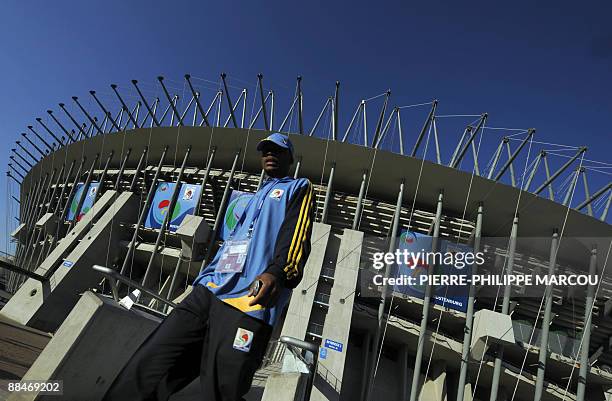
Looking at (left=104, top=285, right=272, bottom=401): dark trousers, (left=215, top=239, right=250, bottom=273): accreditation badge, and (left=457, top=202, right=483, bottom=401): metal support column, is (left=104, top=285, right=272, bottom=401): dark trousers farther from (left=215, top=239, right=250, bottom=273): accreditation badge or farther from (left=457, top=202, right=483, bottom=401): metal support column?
(left=457, top=202, right=483, bottom=401): metal support column

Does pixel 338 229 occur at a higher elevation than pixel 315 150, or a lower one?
lower

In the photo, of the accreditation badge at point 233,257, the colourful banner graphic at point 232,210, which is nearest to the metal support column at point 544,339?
the colourful banner graphic at point 232,210

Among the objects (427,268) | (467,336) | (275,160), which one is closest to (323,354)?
(467,336)

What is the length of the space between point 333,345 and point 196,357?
41.6ft

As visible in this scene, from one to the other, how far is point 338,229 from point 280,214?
18184mm

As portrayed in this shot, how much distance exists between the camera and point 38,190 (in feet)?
108

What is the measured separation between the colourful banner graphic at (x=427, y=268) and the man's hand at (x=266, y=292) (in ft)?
53.8

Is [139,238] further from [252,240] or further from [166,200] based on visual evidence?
[252,240]

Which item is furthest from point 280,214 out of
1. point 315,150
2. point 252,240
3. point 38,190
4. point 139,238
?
point 38,190

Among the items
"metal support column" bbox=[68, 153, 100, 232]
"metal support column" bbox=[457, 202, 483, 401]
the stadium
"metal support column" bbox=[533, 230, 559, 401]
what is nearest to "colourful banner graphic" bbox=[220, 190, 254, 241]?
the stadium

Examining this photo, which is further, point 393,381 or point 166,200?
point 166,200

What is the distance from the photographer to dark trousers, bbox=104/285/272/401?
4.29ft

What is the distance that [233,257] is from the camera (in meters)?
1.68

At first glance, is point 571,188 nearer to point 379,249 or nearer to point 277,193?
point 379,249
